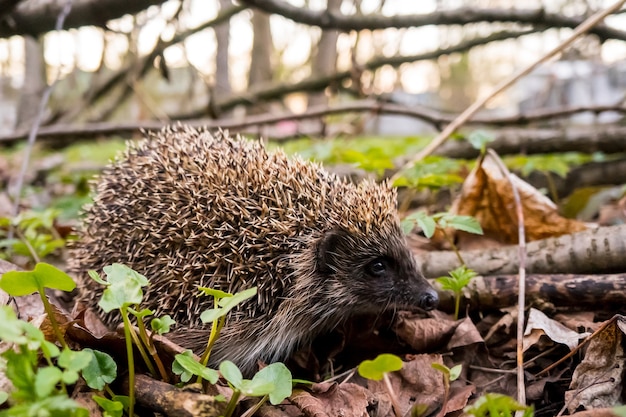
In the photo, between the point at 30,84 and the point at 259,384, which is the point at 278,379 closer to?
the point at 259,384

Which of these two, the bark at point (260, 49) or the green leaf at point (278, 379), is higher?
the bark at point (260, 49)

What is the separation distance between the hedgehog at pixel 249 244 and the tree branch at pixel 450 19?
249cm

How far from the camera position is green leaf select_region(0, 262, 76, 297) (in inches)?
71.3

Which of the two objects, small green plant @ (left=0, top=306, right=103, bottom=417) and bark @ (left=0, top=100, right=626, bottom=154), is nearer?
small green plant @ (left=0, top=306, right=103, bottom=417)

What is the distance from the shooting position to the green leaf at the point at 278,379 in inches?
73.9

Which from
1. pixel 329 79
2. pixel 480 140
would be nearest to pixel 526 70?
pixel 480 140

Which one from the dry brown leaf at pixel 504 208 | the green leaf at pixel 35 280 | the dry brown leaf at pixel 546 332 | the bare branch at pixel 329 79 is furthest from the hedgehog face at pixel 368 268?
the bare branch at pixel 329 79

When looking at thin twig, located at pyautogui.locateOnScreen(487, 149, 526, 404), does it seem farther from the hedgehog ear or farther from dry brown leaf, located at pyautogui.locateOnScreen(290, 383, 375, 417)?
the hedgehog ear

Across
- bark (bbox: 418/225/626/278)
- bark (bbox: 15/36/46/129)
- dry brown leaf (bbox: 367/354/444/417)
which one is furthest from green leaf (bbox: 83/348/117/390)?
bark (bbox: 15/36/46/129)

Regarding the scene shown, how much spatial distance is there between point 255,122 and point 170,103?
26381 mm

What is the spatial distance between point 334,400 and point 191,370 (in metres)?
0.71

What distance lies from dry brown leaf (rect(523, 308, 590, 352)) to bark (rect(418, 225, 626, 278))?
0.49 meters

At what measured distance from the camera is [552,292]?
107 inches

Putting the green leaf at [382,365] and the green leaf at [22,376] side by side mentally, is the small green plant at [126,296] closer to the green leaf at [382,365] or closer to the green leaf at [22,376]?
the green leaf at [22,376]
